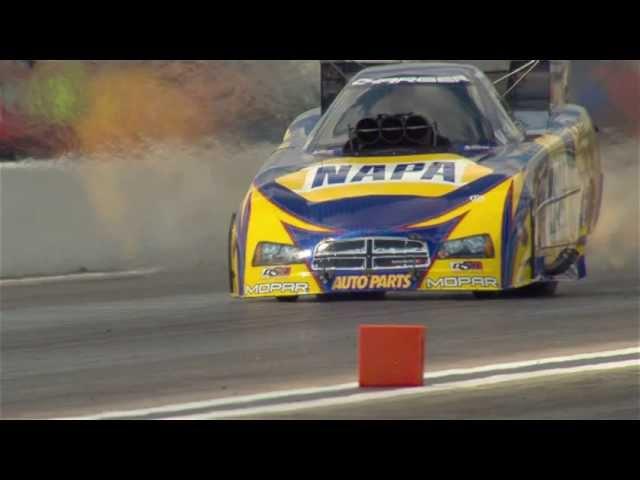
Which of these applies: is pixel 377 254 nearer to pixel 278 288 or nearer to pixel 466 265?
pixel 466 265

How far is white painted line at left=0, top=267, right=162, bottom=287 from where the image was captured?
17.4 meters

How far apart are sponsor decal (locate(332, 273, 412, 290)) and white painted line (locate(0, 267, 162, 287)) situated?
15.9ft

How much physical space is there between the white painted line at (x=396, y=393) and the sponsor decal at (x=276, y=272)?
358cm

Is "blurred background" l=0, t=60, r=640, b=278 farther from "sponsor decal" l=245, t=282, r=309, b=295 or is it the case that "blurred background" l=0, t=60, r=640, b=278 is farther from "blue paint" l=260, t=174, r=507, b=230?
"sponsor decal" l=245, t=282, r=309, b=295

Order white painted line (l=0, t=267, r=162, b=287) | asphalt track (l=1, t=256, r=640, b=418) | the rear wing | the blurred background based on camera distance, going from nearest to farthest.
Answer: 1. asphalt track (l=1, t=256, r=640, b=418)
2. the rear wing
3. white painted line (l=0, t=267, r=162, b=287)
4. the blurred background

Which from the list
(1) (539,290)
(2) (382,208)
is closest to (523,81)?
(1) (539,290)

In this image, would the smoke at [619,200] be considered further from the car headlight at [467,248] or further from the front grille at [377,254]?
the front grille at [377,254]

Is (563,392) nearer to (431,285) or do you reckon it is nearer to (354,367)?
(354,367)

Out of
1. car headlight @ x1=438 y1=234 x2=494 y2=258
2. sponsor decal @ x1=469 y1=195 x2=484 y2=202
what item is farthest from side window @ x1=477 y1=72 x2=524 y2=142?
car headlight @ x1=438 y1=234 x2=494 y2=258

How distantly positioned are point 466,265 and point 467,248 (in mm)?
113

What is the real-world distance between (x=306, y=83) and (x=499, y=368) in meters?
12.4

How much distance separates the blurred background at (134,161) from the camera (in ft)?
59.4

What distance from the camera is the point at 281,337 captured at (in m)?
11.7

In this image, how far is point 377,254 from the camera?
13.1 m
